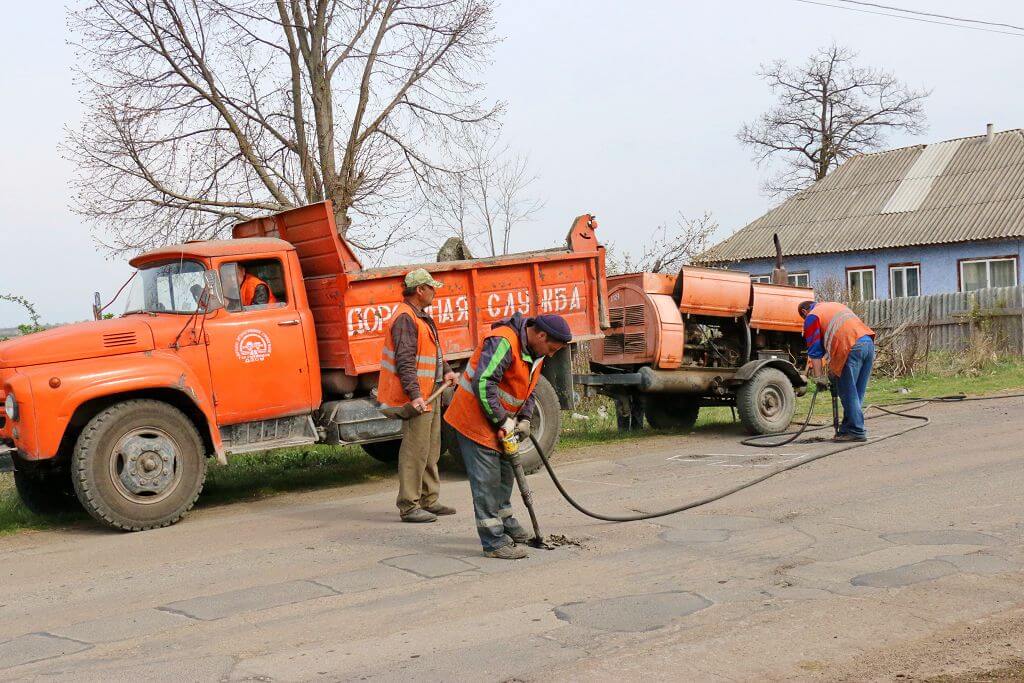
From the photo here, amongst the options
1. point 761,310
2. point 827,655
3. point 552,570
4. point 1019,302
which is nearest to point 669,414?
point 761,310

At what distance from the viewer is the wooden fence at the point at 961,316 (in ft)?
77.6

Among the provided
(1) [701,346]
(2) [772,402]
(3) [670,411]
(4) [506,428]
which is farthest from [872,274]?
(4) [506,428]

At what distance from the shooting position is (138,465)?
8.46 meters

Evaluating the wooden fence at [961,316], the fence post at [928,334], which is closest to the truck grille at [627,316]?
the fence post at [928,334]

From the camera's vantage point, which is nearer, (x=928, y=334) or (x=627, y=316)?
(x=627, y=316)

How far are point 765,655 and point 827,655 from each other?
28 cm

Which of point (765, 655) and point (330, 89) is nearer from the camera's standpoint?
point (765, 655)

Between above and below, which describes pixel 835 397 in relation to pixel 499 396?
below

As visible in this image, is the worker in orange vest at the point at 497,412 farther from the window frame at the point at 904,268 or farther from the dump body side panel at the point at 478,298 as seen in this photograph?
the window frame at the point at 904,268

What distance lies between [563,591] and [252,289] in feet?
15.6

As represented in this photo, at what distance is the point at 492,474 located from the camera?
7.00 m

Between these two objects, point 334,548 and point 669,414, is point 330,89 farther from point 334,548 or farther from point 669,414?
point 334,548

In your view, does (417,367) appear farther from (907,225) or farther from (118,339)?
(907,225)

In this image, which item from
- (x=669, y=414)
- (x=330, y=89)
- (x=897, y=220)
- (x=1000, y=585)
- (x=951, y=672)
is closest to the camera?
(x=951, y=672)
